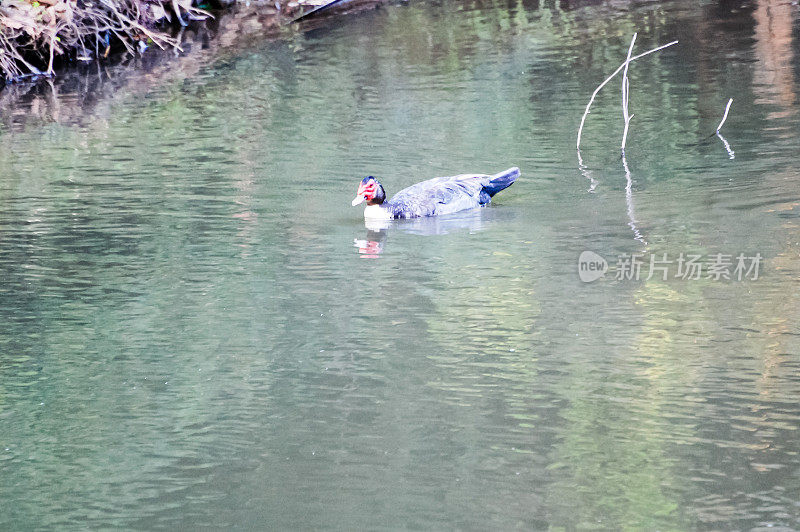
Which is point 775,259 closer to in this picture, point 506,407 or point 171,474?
point 506,407

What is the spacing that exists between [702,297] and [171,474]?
12.1 feet

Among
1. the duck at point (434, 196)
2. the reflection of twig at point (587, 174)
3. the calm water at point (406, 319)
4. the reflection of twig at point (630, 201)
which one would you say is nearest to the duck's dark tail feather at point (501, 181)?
the duck at point (434, 196)

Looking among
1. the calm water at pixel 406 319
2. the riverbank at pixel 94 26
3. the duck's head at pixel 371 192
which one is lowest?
the calm water at pixel 406 319

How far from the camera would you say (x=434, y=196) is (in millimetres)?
9953

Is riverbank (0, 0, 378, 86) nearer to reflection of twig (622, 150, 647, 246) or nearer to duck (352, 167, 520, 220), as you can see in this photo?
duck (352, 167, 520, 220)

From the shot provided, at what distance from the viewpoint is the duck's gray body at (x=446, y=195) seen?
32.6 feet

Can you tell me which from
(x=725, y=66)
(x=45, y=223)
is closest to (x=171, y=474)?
(x=45, y=223)

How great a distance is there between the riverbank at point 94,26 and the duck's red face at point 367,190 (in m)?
10.7

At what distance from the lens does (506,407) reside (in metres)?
5.80

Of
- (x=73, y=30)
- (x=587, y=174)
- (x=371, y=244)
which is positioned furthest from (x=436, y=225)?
(x=73, y=30)

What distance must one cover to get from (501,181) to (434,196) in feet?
2.11

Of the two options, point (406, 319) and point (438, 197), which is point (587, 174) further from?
point (406, 319)

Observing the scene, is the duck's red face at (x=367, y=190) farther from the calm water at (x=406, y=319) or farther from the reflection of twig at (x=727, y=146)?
the reflection of twig at (x=727, y=146)

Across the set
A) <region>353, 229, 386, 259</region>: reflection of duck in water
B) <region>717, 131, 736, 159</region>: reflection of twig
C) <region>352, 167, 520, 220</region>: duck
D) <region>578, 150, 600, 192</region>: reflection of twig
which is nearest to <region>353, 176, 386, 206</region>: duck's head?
<region>352, 167, 520, 220</region>: duck
